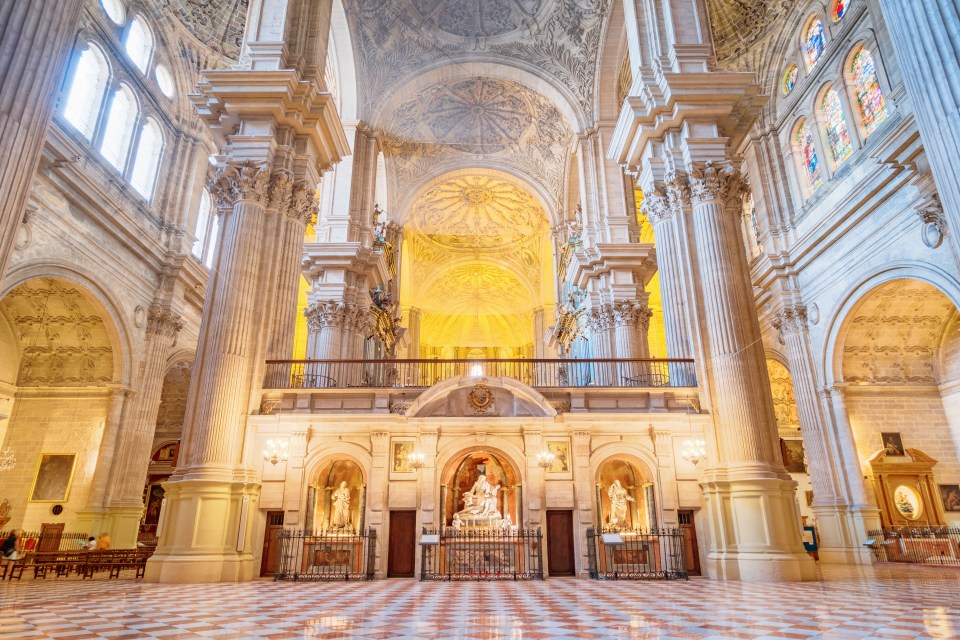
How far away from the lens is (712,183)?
1210 cm

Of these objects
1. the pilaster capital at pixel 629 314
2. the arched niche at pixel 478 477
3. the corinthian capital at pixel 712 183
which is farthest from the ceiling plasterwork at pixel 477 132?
the arched niche at pixel 478 477

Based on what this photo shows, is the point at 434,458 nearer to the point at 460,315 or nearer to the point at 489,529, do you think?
the point at 489,529

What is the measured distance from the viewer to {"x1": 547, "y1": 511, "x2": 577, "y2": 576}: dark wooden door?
36.7ft

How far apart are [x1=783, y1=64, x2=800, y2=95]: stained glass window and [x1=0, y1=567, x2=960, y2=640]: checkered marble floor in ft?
51.8

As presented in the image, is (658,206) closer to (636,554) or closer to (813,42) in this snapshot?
(636,554)

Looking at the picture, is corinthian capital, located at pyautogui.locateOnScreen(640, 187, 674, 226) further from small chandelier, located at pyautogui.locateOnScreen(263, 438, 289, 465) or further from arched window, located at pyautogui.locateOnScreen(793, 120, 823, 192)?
small chandelier, located at pyautogui.locateOnScreen(263, 438, 289, 465)

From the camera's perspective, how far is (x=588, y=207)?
68.1 ft

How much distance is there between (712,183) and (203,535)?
11.6 metres

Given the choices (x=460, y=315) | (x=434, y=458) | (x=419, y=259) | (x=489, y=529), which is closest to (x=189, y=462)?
(x=434, y=458)

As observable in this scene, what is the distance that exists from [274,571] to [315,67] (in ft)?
36.0

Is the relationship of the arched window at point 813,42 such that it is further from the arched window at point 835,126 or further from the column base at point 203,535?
the column base at point 203,535

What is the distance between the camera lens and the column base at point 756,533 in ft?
31.7

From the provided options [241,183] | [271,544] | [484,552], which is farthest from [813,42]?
[271,544]

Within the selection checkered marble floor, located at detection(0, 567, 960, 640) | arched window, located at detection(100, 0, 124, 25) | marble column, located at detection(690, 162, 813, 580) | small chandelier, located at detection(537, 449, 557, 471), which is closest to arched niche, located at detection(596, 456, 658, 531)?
small chandelier, located at detection(537, 449, 557, 471)
